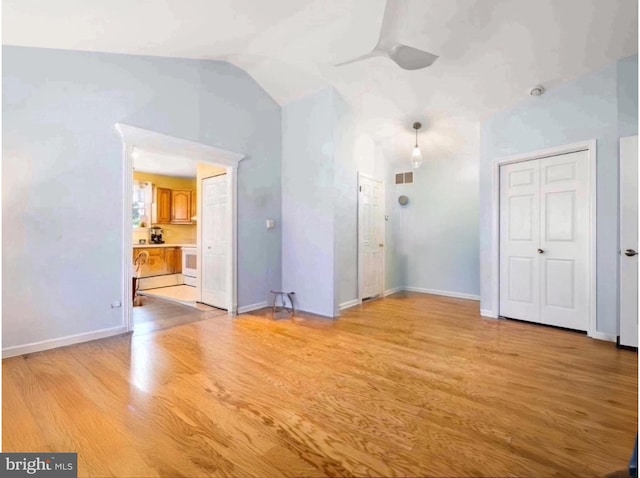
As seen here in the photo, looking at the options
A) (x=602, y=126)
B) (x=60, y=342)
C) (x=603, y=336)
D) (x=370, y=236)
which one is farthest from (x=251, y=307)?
(x=602, y=126)

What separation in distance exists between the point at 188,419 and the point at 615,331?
4.08m

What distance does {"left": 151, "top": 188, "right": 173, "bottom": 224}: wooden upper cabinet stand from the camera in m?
7.41

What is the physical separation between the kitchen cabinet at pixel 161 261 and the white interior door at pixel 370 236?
14.6ft

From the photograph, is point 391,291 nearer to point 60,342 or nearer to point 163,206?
point 60,342

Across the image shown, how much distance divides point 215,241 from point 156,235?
3.59 meters

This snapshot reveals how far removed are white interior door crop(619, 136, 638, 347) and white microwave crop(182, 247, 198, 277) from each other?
22.1 feet

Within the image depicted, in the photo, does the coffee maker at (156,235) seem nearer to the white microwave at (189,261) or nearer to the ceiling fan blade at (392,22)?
the white microwave at (189,261)

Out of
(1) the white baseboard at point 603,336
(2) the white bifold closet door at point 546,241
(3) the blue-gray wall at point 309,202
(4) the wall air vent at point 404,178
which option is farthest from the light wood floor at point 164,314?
(1) the white baseboard at point 603,336

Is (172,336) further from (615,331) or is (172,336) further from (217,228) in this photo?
(615,331)

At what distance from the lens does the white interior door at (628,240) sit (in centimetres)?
298

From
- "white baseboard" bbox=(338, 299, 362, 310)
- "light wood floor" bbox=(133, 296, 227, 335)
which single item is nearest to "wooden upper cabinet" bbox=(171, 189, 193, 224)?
"light wood floor" bbox=(133, 296, 227, 335)

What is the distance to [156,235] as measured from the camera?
7473 millimetres

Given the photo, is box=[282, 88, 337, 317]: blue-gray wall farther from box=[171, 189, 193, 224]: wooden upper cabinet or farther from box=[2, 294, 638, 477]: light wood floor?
box=[171, 189, 193, 224]: wooden upper cabinet

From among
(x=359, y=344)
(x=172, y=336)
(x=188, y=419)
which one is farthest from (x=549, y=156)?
(x=172, y=336)
